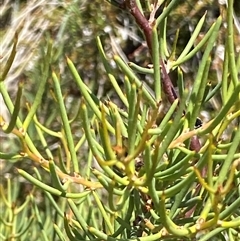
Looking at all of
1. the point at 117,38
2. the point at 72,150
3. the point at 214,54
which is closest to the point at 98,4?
the point at 117,38

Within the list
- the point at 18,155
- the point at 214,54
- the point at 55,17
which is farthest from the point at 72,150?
the point at 55,17

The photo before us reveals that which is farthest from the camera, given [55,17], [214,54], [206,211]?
[55,17]

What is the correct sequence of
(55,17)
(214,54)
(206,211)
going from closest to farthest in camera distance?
(206,211), (214,54), (55,17)

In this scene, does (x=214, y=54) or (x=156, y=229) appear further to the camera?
(x=214, y=54)

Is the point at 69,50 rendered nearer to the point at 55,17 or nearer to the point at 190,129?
the point at 55,17

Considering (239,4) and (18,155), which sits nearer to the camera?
(18,155)

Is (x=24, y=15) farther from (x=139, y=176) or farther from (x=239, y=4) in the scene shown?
(x=139, y=176)

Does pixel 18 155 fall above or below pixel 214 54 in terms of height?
above

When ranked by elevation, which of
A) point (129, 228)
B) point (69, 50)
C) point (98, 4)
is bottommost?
point (69, 50)

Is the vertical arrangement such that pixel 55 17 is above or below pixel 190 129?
below
